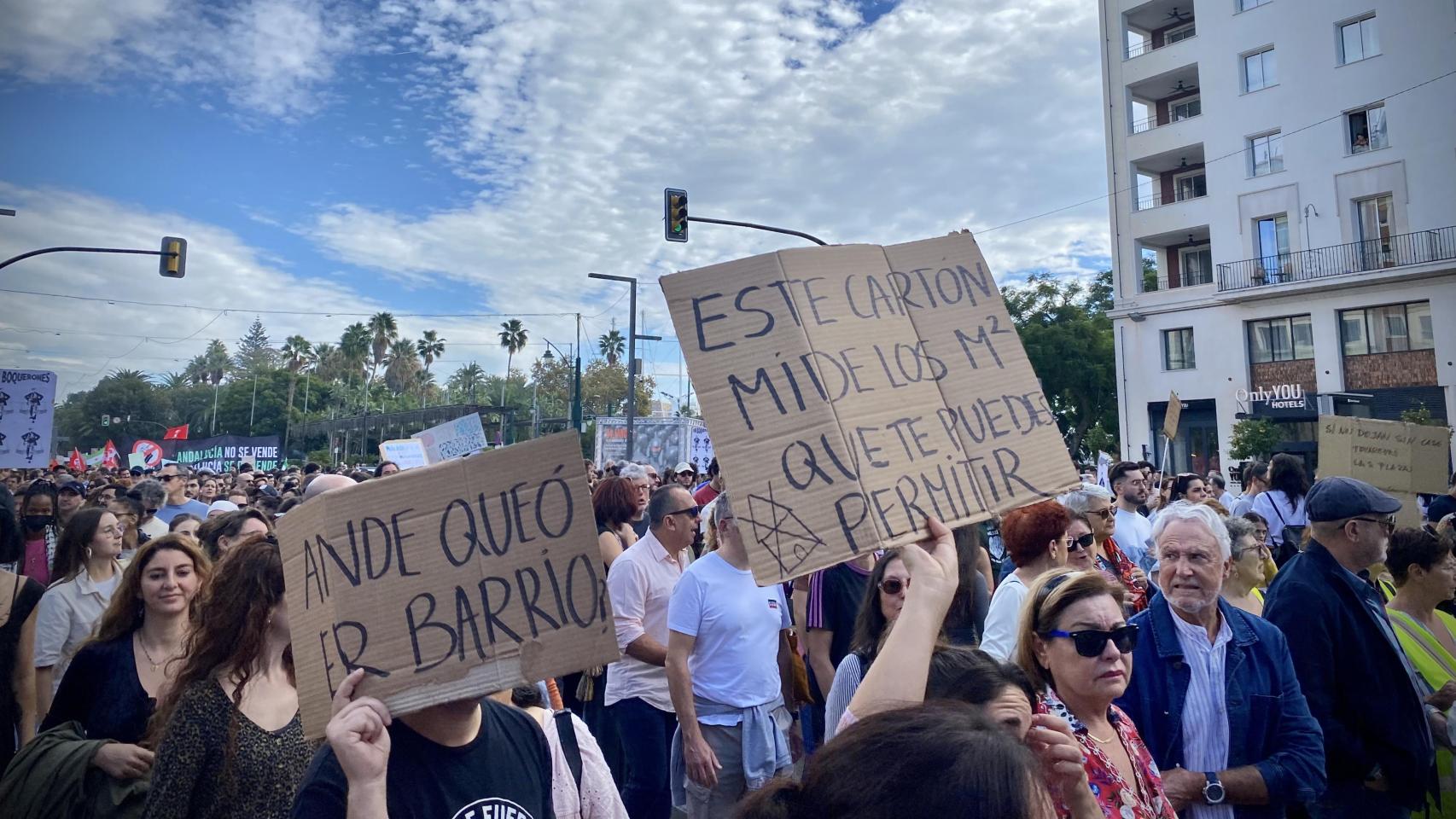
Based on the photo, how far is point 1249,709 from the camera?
314cm

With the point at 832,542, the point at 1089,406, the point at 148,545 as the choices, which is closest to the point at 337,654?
the point at 832,542

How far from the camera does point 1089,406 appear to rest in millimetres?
40750

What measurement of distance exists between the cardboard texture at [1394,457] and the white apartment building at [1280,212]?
21.7 meters

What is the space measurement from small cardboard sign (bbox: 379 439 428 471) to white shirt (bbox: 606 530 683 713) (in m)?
10.5

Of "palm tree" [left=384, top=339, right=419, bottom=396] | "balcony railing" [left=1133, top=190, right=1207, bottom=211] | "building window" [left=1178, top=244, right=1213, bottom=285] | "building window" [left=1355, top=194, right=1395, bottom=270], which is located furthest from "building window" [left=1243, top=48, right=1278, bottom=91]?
"palm tree" [left=384, top=339, right=419, bottom=396]

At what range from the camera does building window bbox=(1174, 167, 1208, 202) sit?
32500 mm

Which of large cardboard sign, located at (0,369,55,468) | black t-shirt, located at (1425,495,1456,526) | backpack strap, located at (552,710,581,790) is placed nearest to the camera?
backpack strap, located at (552,710,581,790)

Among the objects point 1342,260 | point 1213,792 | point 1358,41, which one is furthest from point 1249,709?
point 1358,41

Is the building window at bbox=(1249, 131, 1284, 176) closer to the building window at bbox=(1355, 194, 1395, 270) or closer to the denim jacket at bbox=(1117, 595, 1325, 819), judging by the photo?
the building window at bbox=(1355, 194, 1395, 270)

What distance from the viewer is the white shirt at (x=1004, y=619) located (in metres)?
3.73

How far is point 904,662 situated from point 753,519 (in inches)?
19.4

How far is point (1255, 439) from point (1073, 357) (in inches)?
534

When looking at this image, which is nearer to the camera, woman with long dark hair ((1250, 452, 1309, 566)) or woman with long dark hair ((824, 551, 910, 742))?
woman with long dark hair ((824, 551, 910, 742))

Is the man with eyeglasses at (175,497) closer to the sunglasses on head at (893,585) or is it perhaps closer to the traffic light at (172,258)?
the sunglasses on head at (893,585)
